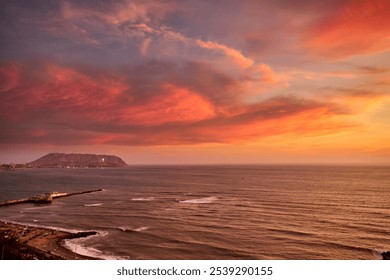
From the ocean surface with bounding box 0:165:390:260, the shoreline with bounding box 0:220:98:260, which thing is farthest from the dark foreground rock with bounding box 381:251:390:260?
the shoreline with bounding box 0:220:98:260

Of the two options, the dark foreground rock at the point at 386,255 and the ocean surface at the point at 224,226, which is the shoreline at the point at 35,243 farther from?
the dark foreground rock at the point at 386,255

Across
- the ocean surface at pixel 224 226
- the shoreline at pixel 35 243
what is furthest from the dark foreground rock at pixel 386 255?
the shoreline at pixel 35 243

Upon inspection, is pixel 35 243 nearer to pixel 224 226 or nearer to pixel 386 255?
pixel 224 226

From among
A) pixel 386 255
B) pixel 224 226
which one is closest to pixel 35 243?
pixel 224 226

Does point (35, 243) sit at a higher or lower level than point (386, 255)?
higher

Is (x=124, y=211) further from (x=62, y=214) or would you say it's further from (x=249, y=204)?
(x=249, y=204)

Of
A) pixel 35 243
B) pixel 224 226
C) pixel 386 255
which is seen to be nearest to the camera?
pixel 386 255

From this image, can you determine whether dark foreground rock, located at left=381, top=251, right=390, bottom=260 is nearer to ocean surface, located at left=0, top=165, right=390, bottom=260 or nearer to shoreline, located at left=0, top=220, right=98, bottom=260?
ocean surface, located at left=0, top=165, right=390, bottom=260
